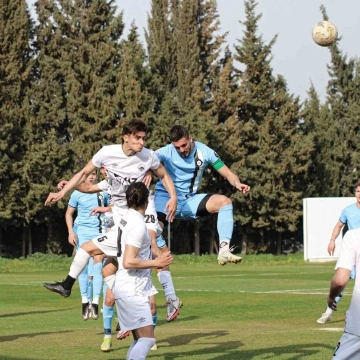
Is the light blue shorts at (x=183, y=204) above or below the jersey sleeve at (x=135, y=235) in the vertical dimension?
above

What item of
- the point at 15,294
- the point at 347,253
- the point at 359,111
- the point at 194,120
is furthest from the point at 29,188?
the point at 347,253

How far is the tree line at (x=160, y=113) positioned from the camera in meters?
65.1

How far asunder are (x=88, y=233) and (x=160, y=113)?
1884 inches

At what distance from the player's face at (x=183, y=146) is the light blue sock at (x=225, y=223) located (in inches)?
36.8

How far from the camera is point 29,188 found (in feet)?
210

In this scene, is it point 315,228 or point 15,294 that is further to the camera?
point 315,228

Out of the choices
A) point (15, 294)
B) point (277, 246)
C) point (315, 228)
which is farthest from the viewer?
point (277, 246)

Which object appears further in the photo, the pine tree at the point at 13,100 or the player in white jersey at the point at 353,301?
the pine tree at the point at 13,100

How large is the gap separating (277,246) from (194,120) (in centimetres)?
1269

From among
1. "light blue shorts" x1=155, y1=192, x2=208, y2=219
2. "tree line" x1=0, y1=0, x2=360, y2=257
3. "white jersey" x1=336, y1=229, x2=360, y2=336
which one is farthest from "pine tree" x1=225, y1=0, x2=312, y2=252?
"white jersey" x1=336, y1=229, x2=360, y2=336

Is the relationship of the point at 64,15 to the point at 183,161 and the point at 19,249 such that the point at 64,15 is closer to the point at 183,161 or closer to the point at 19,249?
the point at 19,249

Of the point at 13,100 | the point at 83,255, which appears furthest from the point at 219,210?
the point at 13,100

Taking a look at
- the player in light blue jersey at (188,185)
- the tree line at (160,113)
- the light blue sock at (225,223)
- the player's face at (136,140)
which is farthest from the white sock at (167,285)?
the tree line at (160,113)

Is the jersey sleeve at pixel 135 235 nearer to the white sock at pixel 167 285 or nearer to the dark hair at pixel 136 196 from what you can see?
the dark hair at pixel 136 196
